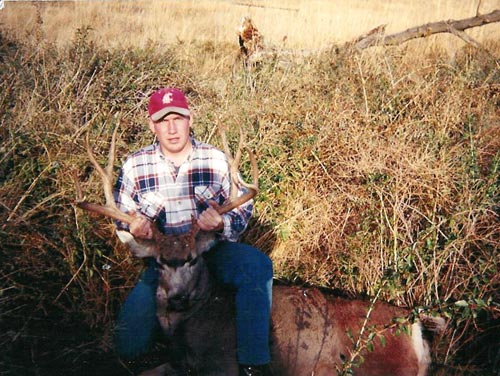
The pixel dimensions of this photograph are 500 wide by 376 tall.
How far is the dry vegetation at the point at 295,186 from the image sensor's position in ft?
10.6

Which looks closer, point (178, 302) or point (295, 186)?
point (178, 302)

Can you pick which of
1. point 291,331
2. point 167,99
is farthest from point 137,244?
point 291,331

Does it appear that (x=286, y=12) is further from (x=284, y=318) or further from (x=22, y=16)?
(x=284, y=318)

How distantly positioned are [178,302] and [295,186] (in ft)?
5.77

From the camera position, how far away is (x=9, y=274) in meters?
3.04

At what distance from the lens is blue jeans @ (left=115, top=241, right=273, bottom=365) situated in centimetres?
300

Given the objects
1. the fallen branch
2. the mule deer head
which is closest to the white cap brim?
the mule deer head

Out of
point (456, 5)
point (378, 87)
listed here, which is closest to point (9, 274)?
point (378, 87)

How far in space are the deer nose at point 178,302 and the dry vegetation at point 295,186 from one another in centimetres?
54

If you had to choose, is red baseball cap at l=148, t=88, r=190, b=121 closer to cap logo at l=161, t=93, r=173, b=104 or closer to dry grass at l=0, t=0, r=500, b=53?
cap logo at l=161, t=93, r=173, b=104

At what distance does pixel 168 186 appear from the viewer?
130 inches

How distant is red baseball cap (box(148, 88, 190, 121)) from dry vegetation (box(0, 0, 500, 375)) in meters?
0.69

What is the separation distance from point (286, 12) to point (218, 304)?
8.95 meters

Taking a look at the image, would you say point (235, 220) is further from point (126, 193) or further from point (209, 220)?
point (126, 193)
